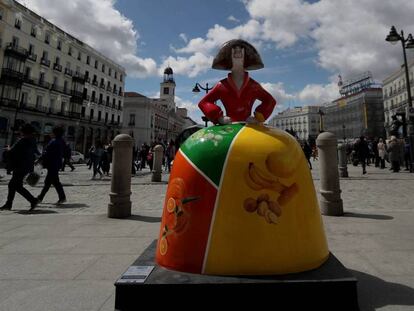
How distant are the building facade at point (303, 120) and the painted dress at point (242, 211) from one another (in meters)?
114

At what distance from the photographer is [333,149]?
16.8 ft

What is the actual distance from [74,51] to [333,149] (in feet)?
170

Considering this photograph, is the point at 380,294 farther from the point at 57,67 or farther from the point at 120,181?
the point at 57,67

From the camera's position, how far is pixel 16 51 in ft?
121

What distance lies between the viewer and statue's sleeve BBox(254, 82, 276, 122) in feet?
8.58

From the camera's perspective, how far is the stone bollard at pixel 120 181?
5.27 m

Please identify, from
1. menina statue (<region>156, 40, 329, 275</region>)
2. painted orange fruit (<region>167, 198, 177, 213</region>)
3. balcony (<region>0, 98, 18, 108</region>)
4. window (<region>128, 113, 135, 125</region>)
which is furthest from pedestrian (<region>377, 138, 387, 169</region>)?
window (<region>128, 113, 135, 125</region>)

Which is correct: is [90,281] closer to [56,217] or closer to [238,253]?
[238,253]

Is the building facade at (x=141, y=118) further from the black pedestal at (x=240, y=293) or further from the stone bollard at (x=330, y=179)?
the black pedestal at (x=240, y=293)

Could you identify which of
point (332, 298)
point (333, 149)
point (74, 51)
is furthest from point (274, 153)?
point (74, 51)

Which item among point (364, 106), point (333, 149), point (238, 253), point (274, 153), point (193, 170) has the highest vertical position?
point (364, 106)

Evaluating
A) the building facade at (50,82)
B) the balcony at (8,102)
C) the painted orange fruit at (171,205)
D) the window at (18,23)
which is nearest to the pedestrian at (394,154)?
the painted orange fruit at (171,205)

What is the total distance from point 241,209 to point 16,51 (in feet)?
146

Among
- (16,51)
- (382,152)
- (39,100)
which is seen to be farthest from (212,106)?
(39,100)
